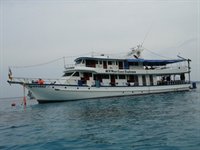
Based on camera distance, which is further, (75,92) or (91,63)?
(91,63)

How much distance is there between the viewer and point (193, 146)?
281 inches

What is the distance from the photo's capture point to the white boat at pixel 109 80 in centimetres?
2645

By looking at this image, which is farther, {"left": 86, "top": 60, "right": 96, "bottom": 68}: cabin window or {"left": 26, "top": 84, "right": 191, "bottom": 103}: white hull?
{"left": 86, "top": 60, "right": 96, "bottom": 68}: cabin window

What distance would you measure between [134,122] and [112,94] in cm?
1858

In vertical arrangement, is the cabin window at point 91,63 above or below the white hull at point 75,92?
above

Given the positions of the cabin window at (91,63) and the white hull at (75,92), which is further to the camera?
the cabin window at (91,63)

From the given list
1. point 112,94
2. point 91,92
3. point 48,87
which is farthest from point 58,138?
point 112,94

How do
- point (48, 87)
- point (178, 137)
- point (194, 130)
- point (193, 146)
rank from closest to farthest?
point (193, 146)
point (178, 137)
point (194, 130)
point (48, 87)

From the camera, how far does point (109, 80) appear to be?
103 ft

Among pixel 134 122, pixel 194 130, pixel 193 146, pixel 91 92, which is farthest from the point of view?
pixel 91 92

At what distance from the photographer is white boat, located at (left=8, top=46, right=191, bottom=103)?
2645 cm

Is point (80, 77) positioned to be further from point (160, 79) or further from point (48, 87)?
point (160, 79)

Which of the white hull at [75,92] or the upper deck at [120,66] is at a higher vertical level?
the upper deck at [120,66]

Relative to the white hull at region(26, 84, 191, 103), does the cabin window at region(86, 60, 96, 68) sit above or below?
above
